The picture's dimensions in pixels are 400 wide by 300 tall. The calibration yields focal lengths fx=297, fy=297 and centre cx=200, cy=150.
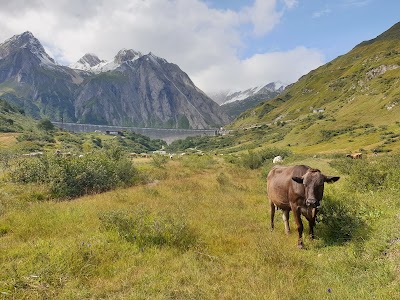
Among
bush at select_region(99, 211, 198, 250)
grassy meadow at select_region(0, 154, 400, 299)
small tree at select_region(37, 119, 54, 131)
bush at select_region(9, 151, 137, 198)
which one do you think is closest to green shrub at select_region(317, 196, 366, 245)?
grassy meadow at select_region(0, 154, 400, 299)

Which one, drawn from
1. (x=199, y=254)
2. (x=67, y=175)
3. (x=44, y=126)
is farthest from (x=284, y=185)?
(x=44, y=126)

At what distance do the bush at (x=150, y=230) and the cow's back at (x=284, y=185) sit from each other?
11.8 ft

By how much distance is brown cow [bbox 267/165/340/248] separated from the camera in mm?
9438

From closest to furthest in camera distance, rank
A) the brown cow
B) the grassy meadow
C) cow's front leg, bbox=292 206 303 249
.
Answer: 1. the grassy meadow
2. the brown cow
3. cow's front leg, bbox=292 206 303 249

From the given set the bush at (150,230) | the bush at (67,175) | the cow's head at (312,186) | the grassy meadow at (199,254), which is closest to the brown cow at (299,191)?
the cow's head at (312,186)

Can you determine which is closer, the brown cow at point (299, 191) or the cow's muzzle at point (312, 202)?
the cow's muzzle at point (312, 202)

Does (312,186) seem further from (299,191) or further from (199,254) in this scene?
(199,254)

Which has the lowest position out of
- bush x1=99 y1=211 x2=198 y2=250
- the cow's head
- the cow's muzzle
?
bush x1=99 y1=211 x2=198 y2=250

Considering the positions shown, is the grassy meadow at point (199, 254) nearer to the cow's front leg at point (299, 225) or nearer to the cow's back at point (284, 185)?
the cow's front leg at point (299, 225)

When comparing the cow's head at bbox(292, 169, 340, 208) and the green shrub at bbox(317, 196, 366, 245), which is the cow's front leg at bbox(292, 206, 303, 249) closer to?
the cow's head at bbox(292, 169, 340, 208)

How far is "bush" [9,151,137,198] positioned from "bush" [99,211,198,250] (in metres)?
10.1

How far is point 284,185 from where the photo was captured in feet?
36.7

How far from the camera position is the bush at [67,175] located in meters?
19.6

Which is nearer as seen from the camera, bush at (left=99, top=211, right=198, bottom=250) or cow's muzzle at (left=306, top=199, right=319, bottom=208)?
cow's muzzle at (left=306, top=199, right=319, bottom=208)
